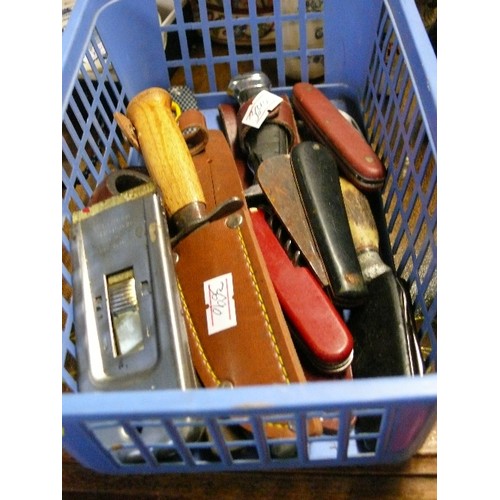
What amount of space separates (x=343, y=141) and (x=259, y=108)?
0.37 ft

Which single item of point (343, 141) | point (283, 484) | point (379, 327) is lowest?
point (283, 484)

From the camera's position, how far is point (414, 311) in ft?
1.83

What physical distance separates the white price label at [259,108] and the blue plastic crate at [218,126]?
0.11 m

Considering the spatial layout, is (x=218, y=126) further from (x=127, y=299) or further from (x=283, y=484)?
(x=283, y=484)

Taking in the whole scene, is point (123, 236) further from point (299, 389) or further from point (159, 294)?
point (299, 389)

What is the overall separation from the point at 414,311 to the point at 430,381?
9.6 inches

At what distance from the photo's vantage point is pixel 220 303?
0.50m

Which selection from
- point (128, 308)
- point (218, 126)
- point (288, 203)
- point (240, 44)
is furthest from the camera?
point (240, 44)

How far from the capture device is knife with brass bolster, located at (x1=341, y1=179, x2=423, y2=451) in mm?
481

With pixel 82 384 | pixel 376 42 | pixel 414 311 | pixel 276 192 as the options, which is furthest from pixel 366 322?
pixel 376 42

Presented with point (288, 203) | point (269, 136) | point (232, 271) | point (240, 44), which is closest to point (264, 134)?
point (269, 136)

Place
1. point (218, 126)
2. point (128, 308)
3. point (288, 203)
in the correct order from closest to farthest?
point (128, 308), point (288, 203), point (218, 126)

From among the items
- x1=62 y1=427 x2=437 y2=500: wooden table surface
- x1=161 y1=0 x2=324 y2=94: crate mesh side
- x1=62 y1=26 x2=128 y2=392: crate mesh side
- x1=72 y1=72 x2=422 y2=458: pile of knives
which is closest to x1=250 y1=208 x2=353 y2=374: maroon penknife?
x1=72 y1=72 x2=422 y2=458: pile of knives

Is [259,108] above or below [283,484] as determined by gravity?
above
